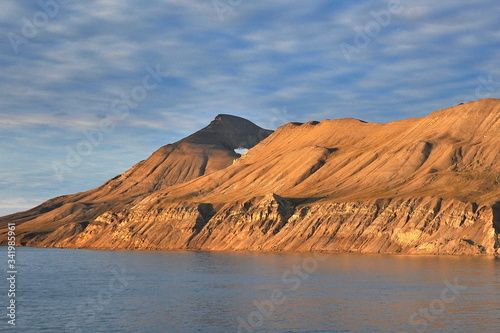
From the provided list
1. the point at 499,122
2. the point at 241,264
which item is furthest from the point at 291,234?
the point at 499,122

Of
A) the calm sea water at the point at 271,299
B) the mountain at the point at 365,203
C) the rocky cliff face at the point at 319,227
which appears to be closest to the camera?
the calm sea water at the point at 271,299

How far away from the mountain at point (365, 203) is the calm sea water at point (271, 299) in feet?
84.6

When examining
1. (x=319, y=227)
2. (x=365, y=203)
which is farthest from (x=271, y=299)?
(x=319, y=227)

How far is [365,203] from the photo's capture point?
439 feet

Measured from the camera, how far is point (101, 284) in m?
75.8

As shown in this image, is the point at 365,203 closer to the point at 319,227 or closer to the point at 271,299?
the point at 319,227

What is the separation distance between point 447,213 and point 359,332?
266 ft

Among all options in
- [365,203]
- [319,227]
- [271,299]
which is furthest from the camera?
[319,227]

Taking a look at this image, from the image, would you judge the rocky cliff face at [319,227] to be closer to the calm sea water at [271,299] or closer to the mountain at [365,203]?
the mountain at [365,203]

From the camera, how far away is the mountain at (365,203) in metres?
119

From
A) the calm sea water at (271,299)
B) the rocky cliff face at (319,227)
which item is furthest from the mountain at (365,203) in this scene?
the calm sea water at (271,299)

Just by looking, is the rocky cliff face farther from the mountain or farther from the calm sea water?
the calm sea water

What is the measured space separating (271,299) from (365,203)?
257 ft

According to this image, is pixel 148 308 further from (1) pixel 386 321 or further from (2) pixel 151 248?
→ (2) pixel 151 248
